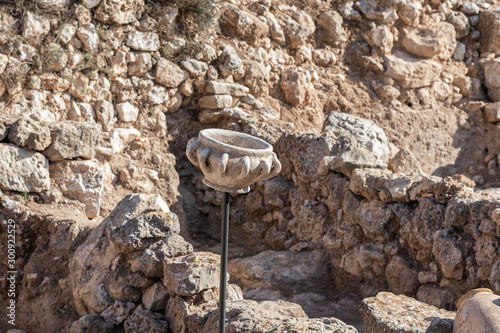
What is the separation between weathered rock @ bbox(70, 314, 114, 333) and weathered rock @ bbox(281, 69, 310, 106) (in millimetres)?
4726

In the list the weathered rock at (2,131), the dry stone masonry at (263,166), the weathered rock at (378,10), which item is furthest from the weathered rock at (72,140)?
the weathered rock at (378,10)

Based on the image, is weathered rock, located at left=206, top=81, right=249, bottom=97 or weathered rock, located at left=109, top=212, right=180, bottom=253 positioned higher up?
weathered rock, located at left=206, top=81, right=249, bottom=97

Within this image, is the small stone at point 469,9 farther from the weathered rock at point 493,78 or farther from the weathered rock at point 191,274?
the weathered rock at point 191,274

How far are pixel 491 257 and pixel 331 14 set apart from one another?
5.31m

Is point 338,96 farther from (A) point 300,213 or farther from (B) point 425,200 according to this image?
(B) point 425,200

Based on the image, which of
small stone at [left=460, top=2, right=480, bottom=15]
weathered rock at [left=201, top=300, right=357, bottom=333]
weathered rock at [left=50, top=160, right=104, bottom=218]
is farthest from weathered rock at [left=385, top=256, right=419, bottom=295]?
small stone at [left=460, top=2, right=480, bottom=15]

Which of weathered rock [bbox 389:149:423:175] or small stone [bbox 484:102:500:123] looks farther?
small stone [bbox 484:102:500:123]

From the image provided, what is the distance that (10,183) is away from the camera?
542cm

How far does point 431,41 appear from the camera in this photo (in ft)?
28.7

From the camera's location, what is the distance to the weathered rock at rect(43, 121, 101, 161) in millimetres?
5656

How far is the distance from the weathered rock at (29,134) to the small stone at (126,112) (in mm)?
1339

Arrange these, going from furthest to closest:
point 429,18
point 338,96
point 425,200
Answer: point 429,18 → point 338,96 → point 425,200

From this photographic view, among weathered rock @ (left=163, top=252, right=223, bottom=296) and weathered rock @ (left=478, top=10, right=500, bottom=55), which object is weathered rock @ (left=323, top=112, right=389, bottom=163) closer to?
weathered rock @ (left=478, top=10, right=500, bottom=55)

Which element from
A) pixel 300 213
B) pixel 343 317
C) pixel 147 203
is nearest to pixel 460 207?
pixel 343 317
